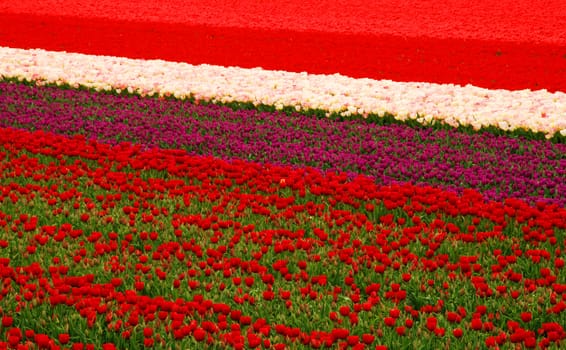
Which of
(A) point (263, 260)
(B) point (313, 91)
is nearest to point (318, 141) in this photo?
(B) point (313, 91)

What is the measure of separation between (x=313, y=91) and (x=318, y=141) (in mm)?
2932

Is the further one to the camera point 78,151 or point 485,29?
point 485,29

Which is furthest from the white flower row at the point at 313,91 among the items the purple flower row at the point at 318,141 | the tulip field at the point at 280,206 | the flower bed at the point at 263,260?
the flower bed at the point at 263,260

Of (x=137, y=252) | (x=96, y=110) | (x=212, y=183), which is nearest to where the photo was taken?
(x=137, y=252)

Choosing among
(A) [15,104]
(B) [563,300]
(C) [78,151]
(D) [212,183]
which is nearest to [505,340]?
(B) [563,300]

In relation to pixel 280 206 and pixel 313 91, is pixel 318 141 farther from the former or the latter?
pixel 313 91

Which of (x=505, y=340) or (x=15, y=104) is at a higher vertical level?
(x=15, y=104)

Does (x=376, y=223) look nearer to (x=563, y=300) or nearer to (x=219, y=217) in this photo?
(x=219, y=217)

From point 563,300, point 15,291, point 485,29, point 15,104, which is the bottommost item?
point 15,291

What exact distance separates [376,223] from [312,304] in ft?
5.86

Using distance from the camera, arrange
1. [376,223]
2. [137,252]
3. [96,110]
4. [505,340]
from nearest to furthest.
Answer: [505,340], [137,252], [376,223], [96,110]

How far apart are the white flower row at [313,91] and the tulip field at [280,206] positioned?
2.0 inches

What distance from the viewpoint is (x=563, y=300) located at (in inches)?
189

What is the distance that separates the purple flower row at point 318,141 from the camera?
753 centimetres
